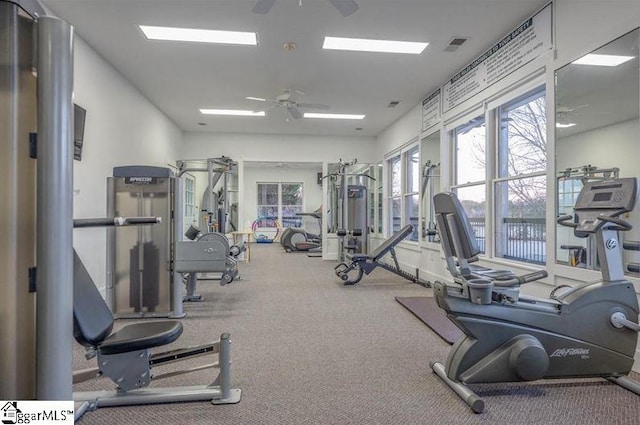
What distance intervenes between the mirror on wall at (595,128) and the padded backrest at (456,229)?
4.07 ft

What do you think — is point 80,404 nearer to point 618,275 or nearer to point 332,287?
point 618,275

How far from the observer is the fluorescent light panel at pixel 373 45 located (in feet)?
12.9

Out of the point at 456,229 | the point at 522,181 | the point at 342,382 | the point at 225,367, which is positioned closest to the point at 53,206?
the point at 225,367

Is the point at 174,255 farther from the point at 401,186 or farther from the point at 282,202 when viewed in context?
the point at 282,202

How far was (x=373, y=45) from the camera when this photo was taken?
4031 mm

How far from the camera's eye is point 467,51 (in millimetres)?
4215

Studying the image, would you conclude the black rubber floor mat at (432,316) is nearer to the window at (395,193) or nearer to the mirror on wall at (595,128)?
the mirror on wall at (595,128)

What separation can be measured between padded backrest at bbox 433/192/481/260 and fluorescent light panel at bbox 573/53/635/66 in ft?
5.40

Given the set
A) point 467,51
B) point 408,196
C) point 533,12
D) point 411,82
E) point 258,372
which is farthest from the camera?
point 408,196

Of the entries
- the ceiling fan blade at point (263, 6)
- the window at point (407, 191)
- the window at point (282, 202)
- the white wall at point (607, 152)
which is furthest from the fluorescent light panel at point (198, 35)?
the window at point (282, 202)

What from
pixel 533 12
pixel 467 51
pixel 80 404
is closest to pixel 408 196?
pixel 467 51

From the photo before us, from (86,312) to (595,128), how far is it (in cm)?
358

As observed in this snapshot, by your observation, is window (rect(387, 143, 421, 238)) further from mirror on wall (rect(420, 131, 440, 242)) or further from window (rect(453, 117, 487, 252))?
window (rect(453, 117, 487, 252))

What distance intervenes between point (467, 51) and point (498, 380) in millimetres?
3609
